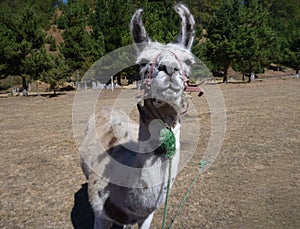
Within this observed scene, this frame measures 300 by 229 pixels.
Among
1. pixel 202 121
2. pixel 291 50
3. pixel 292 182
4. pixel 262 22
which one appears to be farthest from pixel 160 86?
pixel 291 50

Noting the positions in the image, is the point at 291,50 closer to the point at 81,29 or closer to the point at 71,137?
the point at 81,29

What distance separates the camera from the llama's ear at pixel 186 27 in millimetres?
2176

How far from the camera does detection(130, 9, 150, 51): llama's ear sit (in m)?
2.12

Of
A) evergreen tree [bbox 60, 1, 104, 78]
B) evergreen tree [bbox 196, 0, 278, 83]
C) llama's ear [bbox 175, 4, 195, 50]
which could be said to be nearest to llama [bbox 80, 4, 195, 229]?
llama's ear [bbox 175, 4, 195, 50]

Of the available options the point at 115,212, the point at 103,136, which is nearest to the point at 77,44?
the point at 103,136

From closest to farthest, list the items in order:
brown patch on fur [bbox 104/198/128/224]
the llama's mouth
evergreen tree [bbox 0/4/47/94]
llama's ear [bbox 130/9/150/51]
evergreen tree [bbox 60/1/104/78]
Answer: the llama's mouth, llama's ear [bbox 130/9/150/51], brown patch on fur [bbox 104/198/128/224], evergreen tree [bbox 0/4/47/94], evergreen tree [bbox 60/1/104/78]

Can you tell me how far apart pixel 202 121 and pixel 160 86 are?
900 cm

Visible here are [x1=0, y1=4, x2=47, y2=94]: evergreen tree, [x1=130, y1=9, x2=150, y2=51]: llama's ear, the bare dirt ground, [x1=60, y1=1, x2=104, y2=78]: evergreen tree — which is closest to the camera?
[x1=130, y1=9, x2=150, y2=51]: llama's ear

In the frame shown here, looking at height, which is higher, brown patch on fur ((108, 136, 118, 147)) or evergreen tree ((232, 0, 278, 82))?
brown patch on fur ((108, 136, 118, 147))

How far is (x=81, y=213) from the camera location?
4.38 metres

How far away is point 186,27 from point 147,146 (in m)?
0.90

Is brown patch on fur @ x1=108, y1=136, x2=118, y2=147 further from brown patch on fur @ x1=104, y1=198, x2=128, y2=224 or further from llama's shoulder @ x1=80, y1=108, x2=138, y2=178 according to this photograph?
brown patch on fur @ x1=104, y1=198, x2=128, y2=224

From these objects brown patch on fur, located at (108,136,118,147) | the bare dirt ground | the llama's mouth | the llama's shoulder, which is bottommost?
the bare dirt ground

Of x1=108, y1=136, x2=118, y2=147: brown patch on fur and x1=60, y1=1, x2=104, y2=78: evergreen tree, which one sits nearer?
x1=108, y1=136, x2=118, y2=147: brown patch on fur
